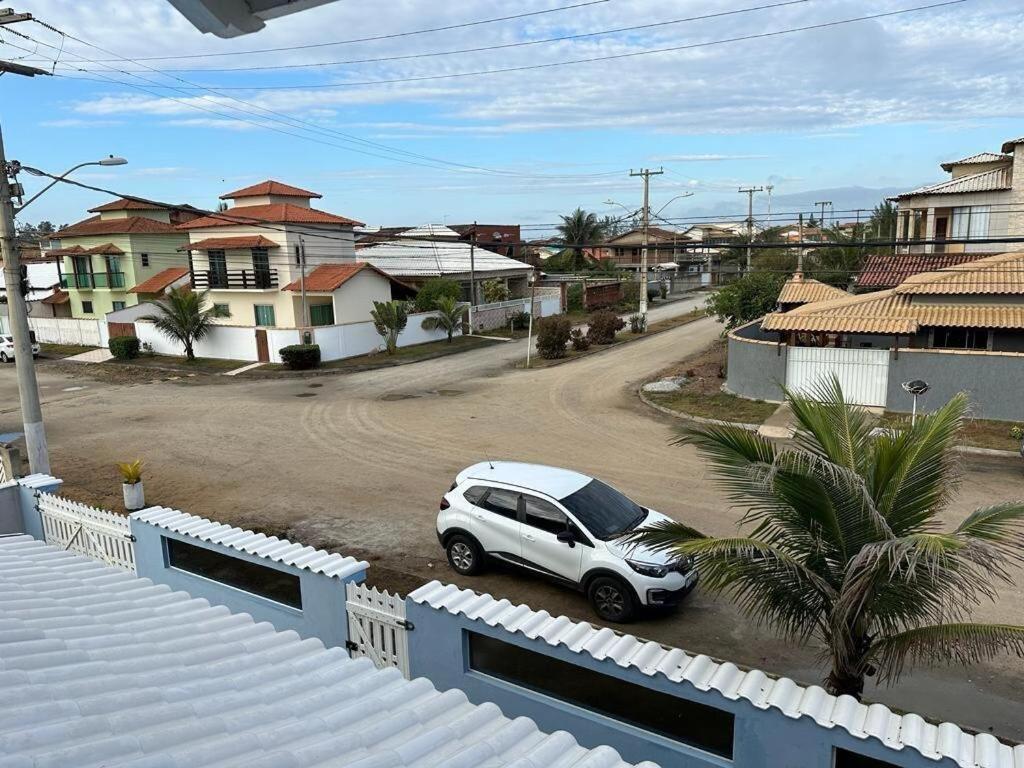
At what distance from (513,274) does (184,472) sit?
118 ft

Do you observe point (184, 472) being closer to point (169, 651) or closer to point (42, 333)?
point (169, 651)

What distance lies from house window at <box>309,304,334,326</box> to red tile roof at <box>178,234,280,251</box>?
10.8 feet

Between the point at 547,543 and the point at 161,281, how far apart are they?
3831 centimetres

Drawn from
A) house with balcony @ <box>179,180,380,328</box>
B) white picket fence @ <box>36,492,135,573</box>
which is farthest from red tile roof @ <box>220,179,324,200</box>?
white picket fence @ <box>36,492,135,573</box>

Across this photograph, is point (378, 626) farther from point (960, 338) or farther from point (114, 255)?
point (114, 255)

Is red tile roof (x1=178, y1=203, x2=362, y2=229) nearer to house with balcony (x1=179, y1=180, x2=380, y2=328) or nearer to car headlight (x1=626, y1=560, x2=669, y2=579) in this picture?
house with balcony (x1=179, y1=180, x2=380, y2=328)

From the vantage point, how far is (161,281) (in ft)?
136

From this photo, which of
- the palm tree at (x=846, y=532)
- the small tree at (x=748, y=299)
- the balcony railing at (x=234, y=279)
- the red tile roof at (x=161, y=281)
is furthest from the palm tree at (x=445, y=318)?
the palm tree at (x=846, y=532)

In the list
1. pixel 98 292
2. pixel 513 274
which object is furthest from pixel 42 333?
pixel 513 274

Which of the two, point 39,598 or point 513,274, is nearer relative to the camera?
point 39,598

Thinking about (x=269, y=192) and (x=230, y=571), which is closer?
(x=230, y=571)

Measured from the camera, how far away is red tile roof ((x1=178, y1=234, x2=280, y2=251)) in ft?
112

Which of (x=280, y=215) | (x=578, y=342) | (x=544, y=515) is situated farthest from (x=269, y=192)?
(x=544, y=515)

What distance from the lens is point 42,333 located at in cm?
4241
